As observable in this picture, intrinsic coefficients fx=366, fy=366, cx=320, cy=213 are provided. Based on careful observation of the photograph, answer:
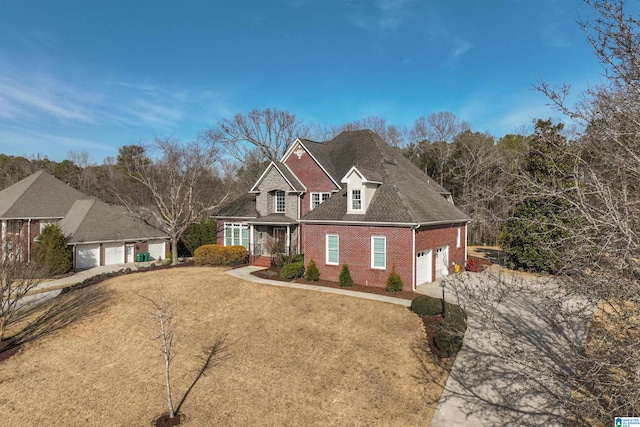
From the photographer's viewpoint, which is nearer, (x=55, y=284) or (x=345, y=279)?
(x=345, y=279)

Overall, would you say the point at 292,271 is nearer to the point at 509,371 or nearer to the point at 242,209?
the point at 242,209

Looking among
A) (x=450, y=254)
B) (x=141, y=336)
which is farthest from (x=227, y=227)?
(x=450, y=254)

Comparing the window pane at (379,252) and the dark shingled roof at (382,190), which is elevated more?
the dark shingled roof at (382,190)

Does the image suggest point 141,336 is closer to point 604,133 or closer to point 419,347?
point 419,347

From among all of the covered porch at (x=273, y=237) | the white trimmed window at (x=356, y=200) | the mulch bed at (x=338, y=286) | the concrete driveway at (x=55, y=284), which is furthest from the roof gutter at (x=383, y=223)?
the concrete driveway at (x=55, y=284)

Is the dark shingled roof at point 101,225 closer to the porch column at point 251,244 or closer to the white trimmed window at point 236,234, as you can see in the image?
the white trimmed window at point 236,234

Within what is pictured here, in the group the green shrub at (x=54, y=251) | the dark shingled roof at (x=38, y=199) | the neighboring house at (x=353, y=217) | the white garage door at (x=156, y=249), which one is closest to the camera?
the neighboring house at (x=353, y=217)

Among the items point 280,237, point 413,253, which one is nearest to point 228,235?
point 280,237
